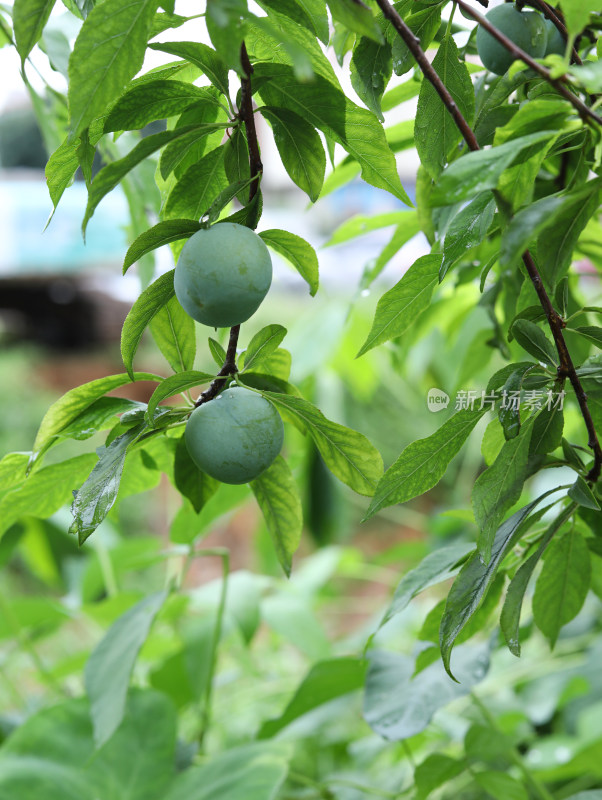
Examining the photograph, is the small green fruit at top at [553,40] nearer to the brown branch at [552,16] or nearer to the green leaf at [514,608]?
the brown branch at [552,16]

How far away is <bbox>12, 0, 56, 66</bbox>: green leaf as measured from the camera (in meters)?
0.20

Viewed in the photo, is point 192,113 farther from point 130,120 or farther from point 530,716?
point 530,716

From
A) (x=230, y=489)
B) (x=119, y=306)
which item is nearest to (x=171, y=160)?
(x=230, y=489)

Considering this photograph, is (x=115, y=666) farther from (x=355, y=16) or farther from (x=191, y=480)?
(x=355, y=16)

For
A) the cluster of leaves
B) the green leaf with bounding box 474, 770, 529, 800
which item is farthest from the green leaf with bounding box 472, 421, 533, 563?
the green leaf with bounding box 474, 770, 529, 800

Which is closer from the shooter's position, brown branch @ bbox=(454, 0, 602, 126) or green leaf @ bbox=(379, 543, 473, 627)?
brown branch @ bbox=(454, 0, 602, 126)

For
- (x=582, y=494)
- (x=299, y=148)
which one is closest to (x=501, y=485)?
(x=582, y=494)

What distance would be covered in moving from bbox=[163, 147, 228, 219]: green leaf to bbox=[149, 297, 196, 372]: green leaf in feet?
0.11

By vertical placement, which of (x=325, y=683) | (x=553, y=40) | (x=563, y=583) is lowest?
(x=325, y=683)

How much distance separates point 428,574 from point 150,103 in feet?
0.70

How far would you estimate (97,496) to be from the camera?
22 centimetres

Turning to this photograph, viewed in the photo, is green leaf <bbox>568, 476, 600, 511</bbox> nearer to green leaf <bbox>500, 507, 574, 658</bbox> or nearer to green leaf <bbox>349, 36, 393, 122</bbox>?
green leaf <bbox>500, 507, 574, 658</bbox>

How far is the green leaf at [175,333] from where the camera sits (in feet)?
0.95

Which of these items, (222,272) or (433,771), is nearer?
(222,272)
